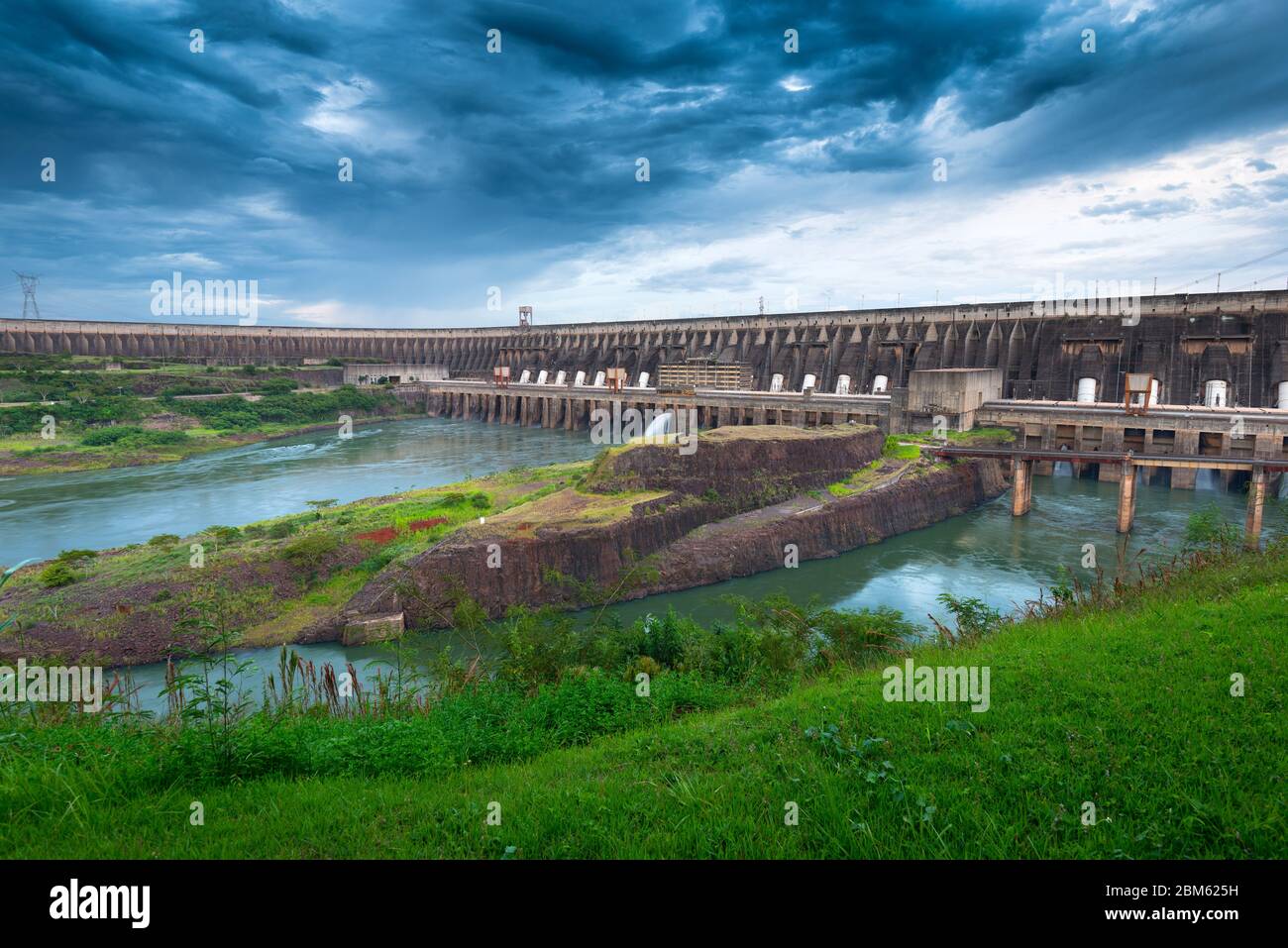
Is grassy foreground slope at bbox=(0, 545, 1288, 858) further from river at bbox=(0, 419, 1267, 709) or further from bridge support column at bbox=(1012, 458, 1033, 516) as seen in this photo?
bridge support column at bbox=(1012, 458, 1033, 516)

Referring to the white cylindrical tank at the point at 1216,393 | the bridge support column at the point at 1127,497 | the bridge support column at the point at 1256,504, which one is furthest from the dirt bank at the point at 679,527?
the white cylindrical tank at the point at 1216,393

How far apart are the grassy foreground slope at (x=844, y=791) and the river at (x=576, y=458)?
7.67 meters

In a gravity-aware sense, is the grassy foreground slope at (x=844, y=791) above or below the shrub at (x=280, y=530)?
above

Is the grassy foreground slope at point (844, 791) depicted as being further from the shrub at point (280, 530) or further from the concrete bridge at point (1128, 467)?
the concrete bridge at point (1128, 467)

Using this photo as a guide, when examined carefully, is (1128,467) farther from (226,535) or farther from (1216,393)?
(226,535)

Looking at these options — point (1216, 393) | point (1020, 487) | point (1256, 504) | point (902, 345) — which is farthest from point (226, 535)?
point (1216, 393)

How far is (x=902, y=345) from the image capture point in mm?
55094

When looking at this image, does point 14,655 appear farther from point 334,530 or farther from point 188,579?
point 334,530

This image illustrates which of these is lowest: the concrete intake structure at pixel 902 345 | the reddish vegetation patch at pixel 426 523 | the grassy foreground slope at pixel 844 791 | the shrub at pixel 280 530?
the shrub at pixel 280 530

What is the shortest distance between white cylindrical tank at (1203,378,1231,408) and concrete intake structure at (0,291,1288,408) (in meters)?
0.07

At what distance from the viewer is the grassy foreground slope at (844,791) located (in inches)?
200

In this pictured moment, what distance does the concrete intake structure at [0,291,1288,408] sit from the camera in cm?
4203

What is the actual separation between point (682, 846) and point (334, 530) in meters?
20.5

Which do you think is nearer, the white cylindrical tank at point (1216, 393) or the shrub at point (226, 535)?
the shrub at point (226, 535)
